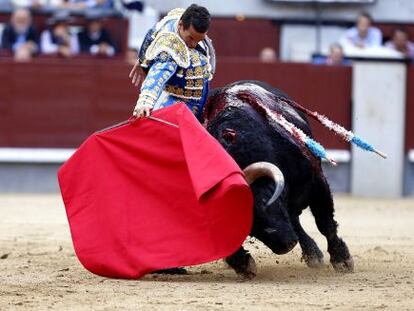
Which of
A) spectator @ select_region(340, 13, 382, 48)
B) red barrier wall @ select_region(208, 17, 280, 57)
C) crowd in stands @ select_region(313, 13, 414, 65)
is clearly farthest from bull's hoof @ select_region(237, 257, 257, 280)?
red barrier wall @ select_region(208, 17, 280, 57)

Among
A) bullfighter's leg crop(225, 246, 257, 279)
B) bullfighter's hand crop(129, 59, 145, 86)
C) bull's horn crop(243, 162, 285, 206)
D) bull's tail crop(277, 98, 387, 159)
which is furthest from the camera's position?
bullfighter's hand crop(129, 59, 145, 86)

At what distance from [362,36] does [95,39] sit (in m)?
2.54

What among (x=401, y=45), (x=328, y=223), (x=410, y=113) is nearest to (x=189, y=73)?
(x=328, y=223)

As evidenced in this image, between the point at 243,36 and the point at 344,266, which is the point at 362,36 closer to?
the point at 243,36

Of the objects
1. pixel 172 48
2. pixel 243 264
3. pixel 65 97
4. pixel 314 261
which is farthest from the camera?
pixel 65 97

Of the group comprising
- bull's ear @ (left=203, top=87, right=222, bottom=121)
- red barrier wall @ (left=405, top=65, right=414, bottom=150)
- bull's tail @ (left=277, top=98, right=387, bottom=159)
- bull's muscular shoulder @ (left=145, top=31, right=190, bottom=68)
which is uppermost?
bull's muscular shoulder @ (left=145, top=31, right=190, bottom=68)

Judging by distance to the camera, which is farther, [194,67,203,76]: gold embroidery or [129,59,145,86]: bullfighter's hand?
[129,59,145,86]: bullfighter's hand

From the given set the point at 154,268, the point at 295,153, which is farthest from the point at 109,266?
the point at 295,153

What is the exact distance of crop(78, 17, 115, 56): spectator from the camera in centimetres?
1158

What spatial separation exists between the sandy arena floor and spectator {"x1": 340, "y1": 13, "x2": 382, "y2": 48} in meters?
4.24

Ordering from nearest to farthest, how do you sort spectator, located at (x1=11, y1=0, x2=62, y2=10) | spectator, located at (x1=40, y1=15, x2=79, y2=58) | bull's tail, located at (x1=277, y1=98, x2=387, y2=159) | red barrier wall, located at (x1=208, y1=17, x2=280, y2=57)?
bull's tail, located at (x1=277, y1=98, x2=387, y2=159), spectator, located at (x1=40, y1=15, x2=79, y2=58), spectator, located at (x1=11, y1=0, x2=62, y2=10), red barrier wall, located at (x1=208, y1=17, x2=280, y2=57)

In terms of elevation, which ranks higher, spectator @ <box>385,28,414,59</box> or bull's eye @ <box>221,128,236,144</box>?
bull's eye @ <box>221,128,236,144</box>

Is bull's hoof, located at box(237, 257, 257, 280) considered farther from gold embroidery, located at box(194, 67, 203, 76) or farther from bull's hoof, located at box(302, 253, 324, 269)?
gold embroidery, located at box(194, 67, 203, 76)

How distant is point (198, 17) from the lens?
5.68m
